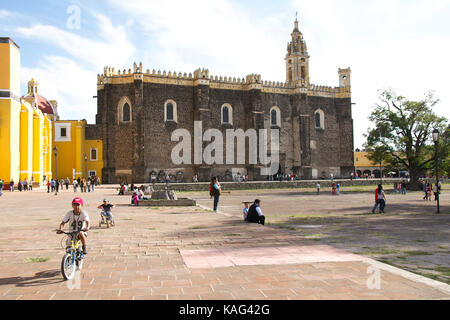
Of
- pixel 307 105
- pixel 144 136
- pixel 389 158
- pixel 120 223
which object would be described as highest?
pixel 307 105

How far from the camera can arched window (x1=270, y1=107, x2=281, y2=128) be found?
45.9m

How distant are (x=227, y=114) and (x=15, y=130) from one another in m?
21.4

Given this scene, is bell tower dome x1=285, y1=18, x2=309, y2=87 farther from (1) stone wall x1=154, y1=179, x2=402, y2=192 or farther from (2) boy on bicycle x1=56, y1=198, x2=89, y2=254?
(2) boy on bicycle x1=56, y1=198, x2=89, y2=254

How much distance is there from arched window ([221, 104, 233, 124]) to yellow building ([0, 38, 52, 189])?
1879 centimetres

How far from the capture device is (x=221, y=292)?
171 inches

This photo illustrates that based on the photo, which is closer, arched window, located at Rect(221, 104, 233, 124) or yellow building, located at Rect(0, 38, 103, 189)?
yellow building, located at Rect(0, 38, 103, 189)

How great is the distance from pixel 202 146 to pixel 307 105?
14390 mm

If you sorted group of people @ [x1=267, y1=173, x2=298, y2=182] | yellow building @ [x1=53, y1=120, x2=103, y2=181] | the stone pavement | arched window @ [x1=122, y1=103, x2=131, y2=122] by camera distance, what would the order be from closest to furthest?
1. the stone pavement
2. arched window @ [x1=122, y1=103, x2=131, y2=122]
3. yellow building @ [x1=53, y1=120, x2=103, y2=181]
4. group of people @ [x1=267, y1=173, x2=298, y2=182]

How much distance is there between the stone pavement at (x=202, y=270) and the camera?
4.33m

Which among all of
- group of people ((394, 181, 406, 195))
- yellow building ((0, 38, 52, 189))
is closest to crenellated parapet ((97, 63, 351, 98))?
yellow building ((0, 38, 52, 189))

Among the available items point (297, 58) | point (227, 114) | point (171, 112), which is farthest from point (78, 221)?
point (297, 58)

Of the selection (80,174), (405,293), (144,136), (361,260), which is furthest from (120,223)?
(80,174)

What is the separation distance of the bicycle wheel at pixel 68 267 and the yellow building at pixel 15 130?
31283 millimetres

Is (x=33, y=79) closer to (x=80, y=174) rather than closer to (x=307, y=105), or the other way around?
(x=80, y=174)
